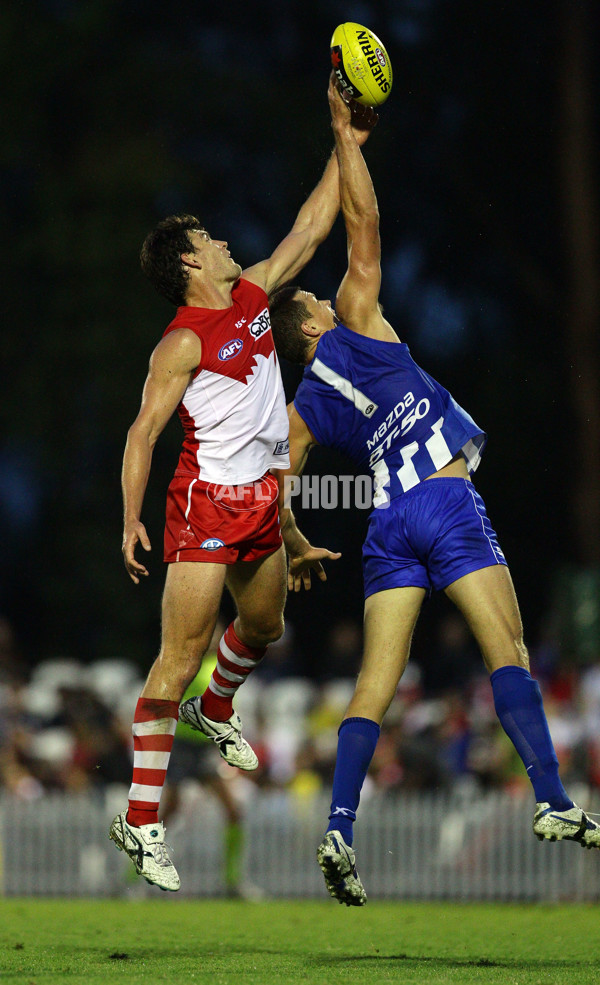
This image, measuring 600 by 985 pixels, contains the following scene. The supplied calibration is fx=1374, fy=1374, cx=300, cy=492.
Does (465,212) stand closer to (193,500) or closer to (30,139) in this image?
(30,139)

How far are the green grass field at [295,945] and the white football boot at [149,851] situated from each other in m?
0.37

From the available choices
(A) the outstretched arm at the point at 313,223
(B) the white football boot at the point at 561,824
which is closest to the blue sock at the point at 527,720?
(B) the white football boot at the point at 561,824

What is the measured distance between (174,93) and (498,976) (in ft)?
57.0

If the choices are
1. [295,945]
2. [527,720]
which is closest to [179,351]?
[527,720]

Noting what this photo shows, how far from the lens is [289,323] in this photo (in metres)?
6.90

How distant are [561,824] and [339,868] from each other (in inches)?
38.6

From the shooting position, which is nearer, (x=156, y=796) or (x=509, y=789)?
(x=156, y=796)

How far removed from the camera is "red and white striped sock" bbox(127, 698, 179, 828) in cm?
639

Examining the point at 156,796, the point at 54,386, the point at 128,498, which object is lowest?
the point at 156,796

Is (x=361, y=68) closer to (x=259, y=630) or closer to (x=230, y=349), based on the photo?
(x=230, y=349)

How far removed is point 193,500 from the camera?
21.1 ft

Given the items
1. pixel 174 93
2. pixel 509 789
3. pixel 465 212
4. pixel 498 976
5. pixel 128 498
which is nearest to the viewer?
pixel 498 976

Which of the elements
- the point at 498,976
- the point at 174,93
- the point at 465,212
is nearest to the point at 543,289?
the point at 465,212

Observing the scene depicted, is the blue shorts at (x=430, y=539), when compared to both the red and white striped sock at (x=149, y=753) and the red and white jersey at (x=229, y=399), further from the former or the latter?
the red and white striped sock at (x=149, y=753)
